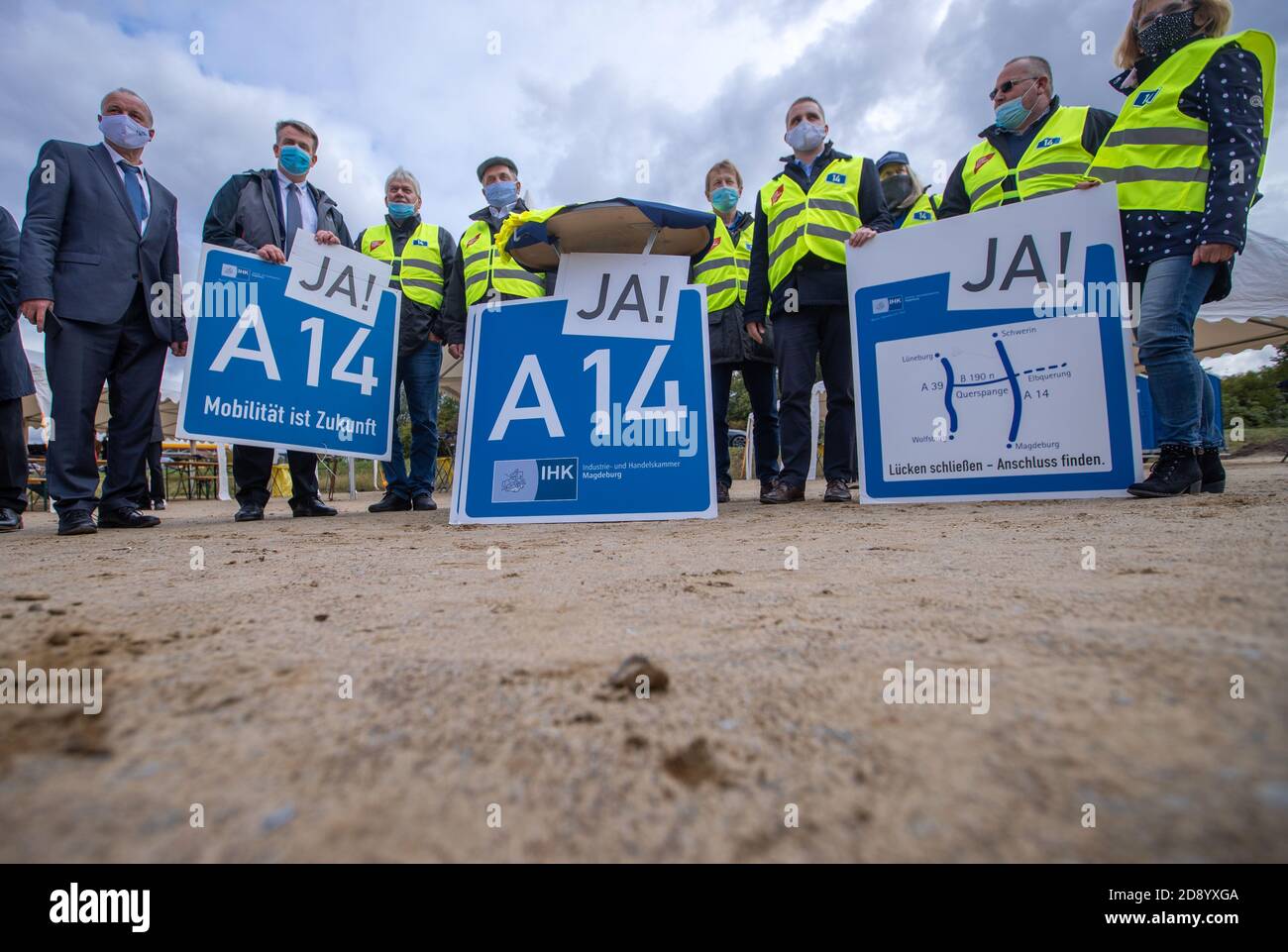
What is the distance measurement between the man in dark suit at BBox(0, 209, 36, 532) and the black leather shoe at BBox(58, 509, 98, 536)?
646mm

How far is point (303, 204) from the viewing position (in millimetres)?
3314

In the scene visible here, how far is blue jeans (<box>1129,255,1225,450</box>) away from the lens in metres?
2.21

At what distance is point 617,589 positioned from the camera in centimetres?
115

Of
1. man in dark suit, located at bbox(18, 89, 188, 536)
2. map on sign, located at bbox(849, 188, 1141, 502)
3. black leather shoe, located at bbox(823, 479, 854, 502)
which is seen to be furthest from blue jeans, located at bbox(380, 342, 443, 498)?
map on sign, located at bbox(849, 188, 1141, 502)

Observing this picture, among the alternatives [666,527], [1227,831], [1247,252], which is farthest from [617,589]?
[1247,252]

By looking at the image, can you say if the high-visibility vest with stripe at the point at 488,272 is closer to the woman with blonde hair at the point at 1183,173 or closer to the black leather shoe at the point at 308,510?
the black leather shoe at the point at 308,510

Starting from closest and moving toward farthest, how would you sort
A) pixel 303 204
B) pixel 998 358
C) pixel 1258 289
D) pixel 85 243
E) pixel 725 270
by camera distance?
pixel 998 358 → pixel 85 243 → pixel 303 204 → pixel 725 270 → pixel 1258 289

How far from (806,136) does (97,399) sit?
11.9 feet

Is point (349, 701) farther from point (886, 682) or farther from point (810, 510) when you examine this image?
point (810, 510)

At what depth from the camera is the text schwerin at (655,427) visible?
96.7 inches

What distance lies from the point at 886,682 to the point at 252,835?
57 cm

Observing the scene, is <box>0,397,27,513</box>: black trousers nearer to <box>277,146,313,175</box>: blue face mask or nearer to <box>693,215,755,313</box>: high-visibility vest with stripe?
<box>277,146,313,175</box>: blue face mask
